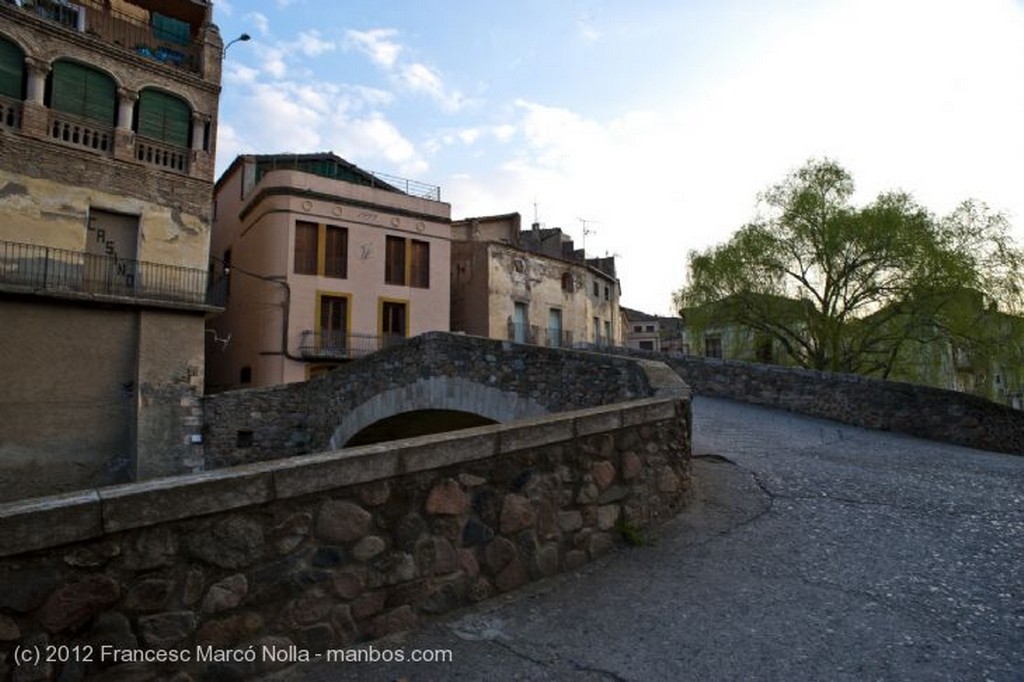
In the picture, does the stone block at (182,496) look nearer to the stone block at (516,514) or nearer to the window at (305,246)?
the stone block at (516,514)

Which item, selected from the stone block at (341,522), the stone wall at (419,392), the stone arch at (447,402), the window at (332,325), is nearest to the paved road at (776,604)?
the stone block at (341,522)

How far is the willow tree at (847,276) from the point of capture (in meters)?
14.7

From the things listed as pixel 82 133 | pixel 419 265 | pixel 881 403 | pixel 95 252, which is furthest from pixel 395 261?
pixel 881 403

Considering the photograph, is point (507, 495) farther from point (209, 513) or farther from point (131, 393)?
point (131, 393)

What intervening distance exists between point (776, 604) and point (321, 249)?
1848 cm

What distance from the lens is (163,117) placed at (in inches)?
596

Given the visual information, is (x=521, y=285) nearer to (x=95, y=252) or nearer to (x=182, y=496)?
(x=95, y=252)

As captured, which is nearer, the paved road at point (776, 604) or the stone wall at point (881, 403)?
the paved road at point (776, 604)

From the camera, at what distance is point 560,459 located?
134 inches

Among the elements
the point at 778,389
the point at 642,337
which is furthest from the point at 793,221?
the point at 642,337

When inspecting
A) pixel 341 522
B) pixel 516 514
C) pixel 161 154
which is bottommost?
pixel 516 514

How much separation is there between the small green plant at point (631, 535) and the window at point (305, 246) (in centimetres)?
1707

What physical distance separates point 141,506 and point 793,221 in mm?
19004

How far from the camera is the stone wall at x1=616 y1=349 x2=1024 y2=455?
937 centimetres
